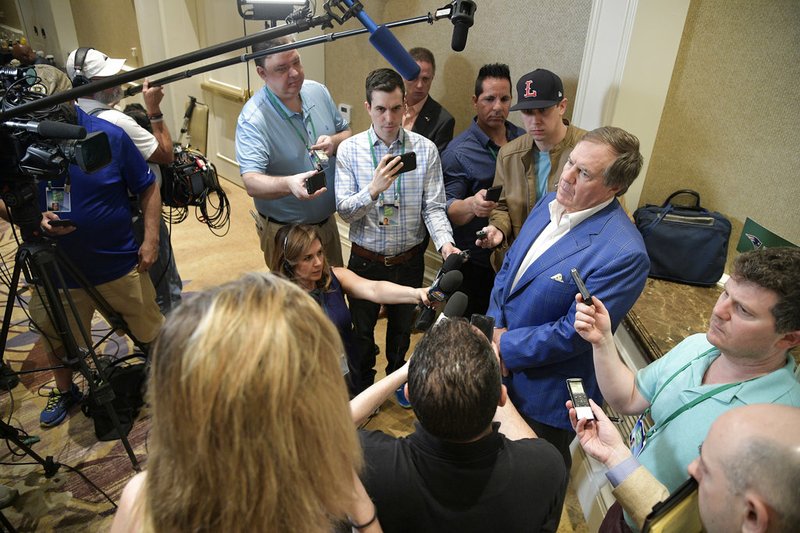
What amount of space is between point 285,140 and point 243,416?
189 centimetres

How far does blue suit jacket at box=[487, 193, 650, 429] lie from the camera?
142cm

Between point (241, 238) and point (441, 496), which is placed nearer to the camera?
point (441, 496)

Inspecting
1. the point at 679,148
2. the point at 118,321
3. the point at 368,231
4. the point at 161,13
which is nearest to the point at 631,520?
the point at 368,231

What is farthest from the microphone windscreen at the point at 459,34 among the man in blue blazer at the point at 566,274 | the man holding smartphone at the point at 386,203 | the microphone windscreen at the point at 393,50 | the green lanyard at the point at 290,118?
the green lanyard at the point at 290,118

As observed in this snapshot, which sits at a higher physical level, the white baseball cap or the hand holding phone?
the white baseball cap

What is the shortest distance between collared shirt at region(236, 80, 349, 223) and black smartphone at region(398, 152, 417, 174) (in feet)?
1.85

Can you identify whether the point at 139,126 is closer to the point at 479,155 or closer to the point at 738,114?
the point at 479,155

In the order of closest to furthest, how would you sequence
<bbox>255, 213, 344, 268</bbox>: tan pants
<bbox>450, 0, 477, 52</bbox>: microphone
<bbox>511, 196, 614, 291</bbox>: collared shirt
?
<bbox>450, 0, 477, 52</bbox>: microphone, <bbox>511, 196, 614, 291</bbox>: collared shirt, <bbox>255, 213, 344, 268</bbox>: tan pants

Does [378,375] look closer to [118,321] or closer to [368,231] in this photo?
[368,231]

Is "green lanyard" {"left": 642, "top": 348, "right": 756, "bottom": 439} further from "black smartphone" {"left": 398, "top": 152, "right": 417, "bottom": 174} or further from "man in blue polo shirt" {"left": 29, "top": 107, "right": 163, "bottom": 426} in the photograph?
"man in blue polo shirt" {"left": 29, "top": 107, "right": 163, "bottom": 426}

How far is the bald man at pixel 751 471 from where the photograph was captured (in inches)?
26.8

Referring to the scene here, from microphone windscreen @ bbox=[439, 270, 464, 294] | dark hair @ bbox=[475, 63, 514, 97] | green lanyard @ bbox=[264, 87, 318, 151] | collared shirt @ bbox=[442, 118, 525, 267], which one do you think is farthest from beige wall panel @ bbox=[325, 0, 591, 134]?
microphone windscreen @ bbox=[439, 270, 464, 294]

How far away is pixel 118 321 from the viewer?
7.41ft

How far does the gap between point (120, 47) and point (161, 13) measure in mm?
1571
